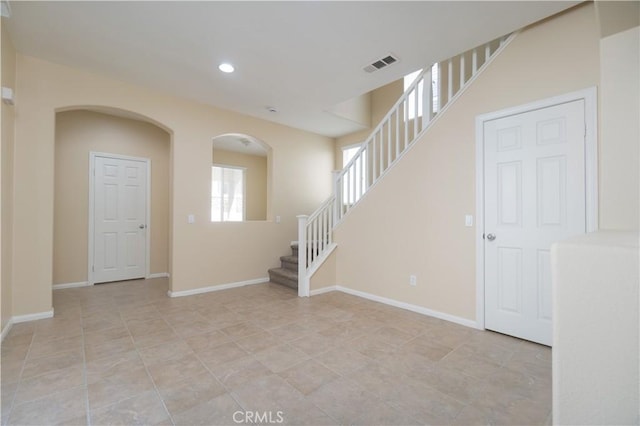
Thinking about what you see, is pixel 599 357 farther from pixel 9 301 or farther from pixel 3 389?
pixel 9 301

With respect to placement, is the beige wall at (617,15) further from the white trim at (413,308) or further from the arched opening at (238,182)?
the arched opening at (238,182)

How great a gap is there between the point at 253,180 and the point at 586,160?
6.56m

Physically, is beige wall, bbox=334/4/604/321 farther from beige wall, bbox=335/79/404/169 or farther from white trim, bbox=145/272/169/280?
white trim, bbox=145/272/169/280

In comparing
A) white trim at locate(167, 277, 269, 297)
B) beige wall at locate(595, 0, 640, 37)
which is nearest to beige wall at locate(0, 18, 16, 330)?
white trim at locate(167, 277, 269, 297)

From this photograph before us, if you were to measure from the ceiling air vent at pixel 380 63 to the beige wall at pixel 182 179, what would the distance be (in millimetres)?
2319

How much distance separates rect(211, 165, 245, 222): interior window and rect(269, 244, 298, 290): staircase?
231 cm

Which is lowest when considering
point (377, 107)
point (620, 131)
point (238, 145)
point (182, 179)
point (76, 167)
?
point (620, 131)

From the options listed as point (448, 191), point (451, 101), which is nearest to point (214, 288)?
point (448, 191)

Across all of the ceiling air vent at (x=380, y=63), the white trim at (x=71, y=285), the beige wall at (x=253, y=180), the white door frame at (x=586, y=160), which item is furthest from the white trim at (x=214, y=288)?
the ceiling air vent at (x=380, y=63)

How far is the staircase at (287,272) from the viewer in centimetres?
448

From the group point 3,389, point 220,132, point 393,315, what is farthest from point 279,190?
point 3,389

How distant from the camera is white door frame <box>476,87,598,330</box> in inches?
89.7

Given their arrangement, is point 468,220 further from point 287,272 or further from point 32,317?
point 32,317

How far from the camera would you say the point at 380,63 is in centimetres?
315
